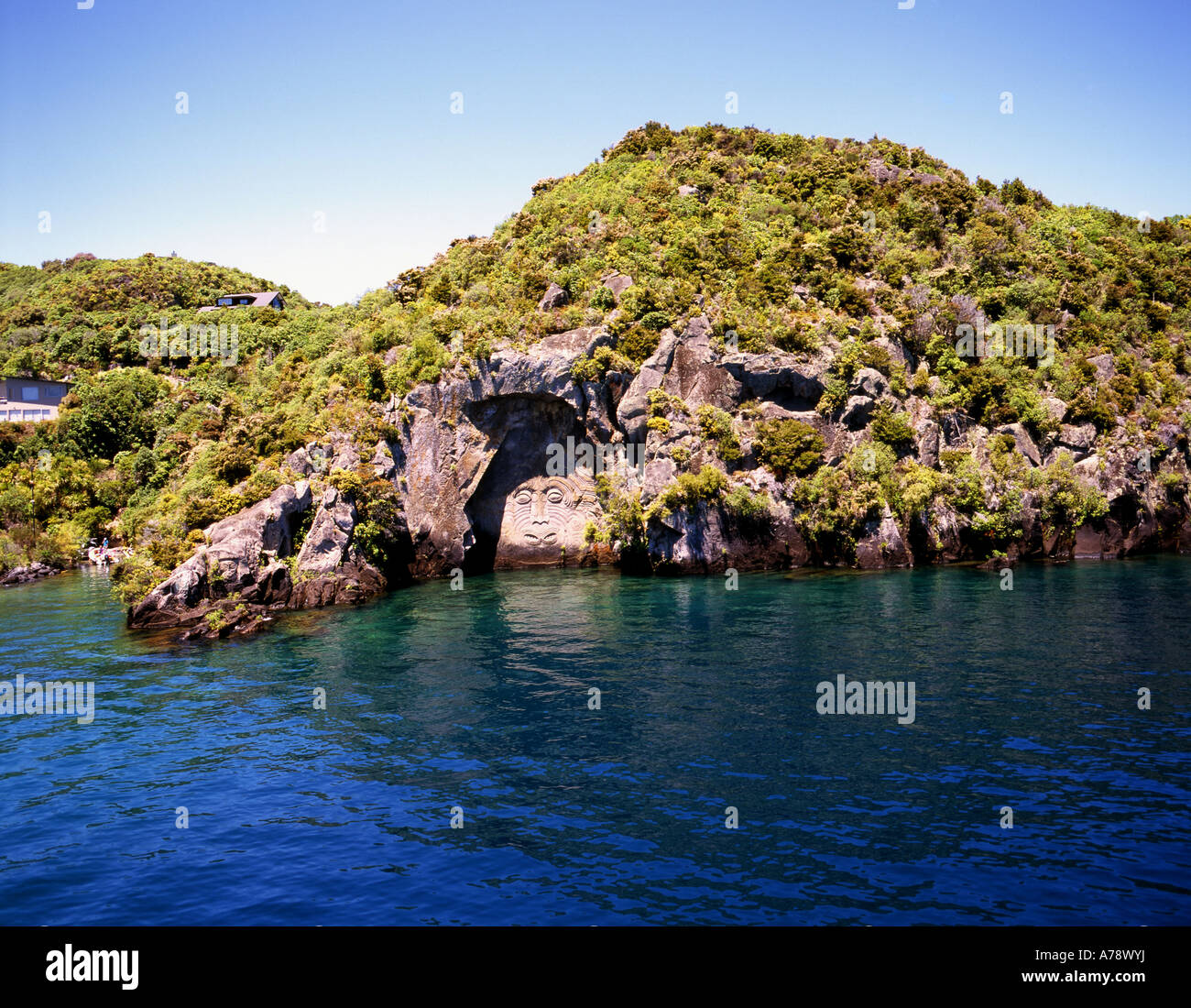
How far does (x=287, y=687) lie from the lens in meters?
31.9

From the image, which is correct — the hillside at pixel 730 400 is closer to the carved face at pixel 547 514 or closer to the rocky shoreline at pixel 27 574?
the carved face at pixel 547 514

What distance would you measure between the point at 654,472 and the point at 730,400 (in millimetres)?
7620

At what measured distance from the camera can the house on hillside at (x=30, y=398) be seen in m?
96.2

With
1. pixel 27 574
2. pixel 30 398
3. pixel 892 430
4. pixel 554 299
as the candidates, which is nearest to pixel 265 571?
pixel 554 299

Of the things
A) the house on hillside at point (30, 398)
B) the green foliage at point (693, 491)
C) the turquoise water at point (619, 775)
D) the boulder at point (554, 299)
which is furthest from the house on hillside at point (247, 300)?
the turquoise water at point (619, 775)

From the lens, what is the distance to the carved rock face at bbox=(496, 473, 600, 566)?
6300 cm

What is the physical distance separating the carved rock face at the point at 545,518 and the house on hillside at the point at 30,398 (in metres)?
63.8

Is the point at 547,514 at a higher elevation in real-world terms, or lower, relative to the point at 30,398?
lower

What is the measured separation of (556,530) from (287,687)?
107 ft

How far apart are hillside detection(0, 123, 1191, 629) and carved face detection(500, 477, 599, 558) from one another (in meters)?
0.81

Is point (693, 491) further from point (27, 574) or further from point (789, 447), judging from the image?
point (27, 574)

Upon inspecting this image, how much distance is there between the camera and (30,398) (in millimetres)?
98500

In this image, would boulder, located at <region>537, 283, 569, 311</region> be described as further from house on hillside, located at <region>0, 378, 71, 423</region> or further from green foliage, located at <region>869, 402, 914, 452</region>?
house on hillside, located at <region>0, 378, 71, 423</region>
